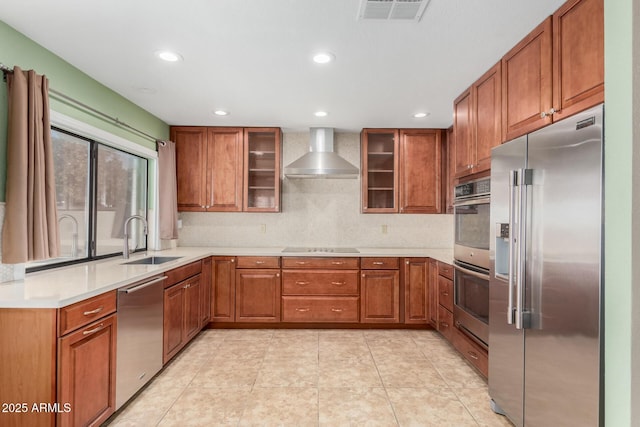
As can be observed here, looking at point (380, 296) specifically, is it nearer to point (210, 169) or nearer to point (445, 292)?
point (445, 292)

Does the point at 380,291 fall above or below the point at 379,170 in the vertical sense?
below

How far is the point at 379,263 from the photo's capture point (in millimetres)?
3926

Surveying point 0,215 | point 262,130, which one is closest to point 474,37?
point 262,130

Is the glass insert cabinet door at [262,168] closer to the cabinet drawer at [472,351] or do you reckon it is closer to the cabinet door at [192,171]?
the cabinet door at [192,171]

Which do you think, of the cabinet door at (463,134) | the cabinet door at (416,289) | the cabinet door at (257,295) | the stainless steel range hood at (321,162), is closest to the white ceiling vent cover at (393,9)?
the cabinet door at (463,134)

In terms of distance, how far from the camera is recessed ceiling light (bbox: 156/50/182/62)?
238 cm

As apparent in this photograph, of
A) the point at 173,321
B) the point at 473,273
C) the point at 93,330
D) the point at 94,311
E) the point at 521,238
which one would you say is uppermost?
the point at 521,238

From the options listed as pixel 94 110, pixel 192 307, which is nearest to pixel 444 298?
pixel 192 307

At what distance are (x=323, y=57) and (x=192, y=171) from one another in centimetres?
255

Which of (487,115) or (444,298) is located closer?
(487,115)

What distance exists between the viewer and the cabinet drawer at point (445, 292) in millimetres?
3297

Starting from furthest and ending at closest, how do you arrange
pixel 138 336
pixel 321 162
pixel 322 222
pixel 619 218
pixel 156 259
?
1. pixel 322 222
2. pixel 321 162
3. pixel 156 259
4. pixel 138 336
5. pixel 619 218

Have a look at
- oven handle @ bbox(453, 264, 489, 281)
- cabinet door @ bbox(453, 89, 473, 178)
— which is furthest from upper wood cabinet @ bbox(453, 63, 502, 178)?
oven handle @ bbox(453, 264, 489, 281)

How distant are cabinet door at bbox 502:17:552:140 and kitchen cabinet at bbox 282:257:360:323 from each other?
2.23 metres
